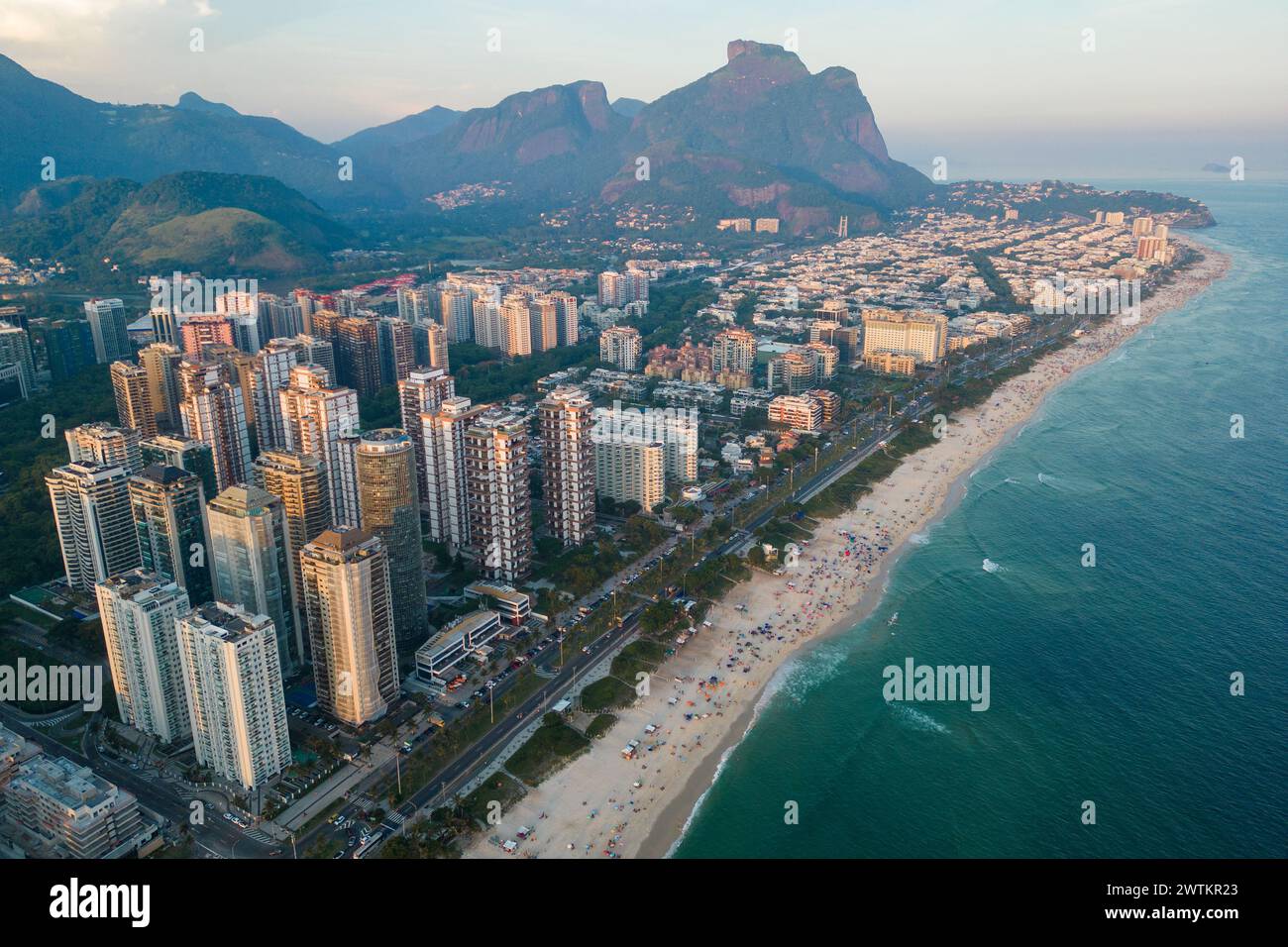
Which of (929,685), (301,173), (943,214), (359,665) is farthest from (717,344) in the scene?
(301,173)

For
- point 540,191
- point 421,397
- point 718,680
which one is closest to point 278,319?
point 421,397

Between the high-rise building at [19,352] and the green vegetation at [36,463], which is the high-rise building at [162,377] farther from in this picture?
the high-rise building at [19,352]

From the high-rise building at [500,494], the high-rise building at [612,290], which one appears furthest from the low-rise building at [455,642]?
the high-rise building at [612,290]

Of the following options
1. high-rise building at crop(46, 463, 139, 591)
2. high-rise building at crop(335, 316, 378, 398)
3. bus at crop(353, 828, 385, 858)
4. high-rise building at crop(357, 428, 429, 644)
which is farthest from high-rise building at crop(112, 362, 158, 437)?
bus at crop(353, 828, 385, 858)

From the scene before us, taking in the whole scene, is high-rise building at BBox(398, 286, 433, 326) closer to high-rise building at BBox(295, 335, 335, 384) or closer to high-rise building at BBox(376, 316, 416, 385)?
high-rise building at BBox(376, 316, 416, 385)

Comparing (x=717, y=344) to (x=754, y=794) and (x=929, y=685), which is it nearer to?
(x=929, y=685)

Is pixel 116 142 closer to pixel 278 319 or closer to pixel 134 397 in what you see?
pixel 278 319
